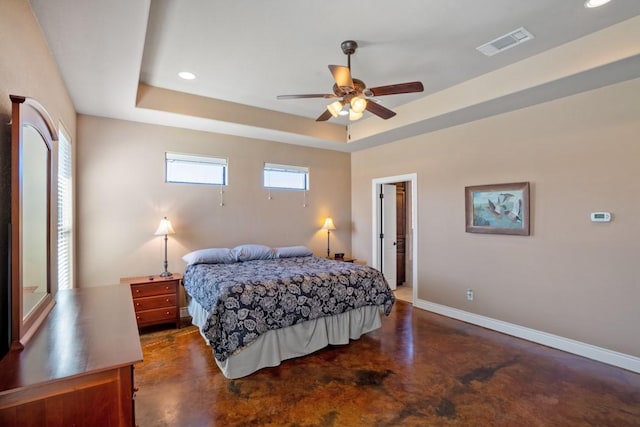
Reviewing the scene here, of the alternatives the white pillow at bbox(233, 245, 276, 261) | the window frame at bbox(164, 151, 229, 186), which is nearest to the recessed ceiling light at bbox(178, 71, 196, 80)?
the window frame at bbox(164, 151, 229, 186)

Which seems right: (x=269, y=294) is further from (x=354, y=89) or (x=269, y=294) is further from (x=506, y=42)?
Result: (x=506, y=42)

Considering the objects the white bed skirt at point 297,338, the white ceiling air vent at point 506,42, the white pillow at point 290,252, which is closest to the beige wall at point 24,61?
the white bed skirt at point 297,338

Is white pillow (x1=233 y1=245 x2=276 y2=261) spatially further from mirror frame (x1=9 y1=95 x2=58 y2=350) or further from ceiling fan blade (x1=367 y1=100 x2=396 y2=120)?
mirror frame (x1=9 y1=95 x2=58 y2=350)

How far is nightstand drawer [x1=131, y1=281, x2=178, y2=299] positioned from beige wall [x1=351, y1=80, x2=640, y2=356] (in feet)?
11.8

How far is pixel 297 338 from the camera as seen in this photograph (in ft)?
10.2

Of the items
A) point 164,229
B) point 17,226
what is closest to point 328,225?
point 164,229

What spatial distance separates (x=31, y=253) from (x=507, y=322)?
15.0 ft

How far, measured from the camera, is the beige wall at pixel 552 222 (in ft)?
9.73

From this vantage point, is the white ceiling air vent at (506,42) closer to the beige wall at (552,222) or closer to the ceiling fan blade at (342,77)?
the beige wall at (552,222)

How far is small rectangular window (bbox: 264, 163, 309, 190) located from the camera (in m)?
5.19

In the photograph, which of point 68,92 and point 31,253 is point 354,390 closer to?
point 31,253

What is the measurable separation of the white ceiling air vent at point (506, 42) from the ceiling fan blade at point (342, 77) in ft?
4.43

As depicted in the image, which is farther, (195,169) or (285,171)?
(285,171)

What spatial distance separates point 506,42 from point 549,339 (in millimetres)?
3146
